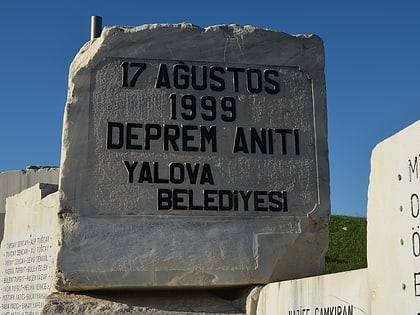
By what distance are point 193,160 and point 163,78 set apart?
566mm

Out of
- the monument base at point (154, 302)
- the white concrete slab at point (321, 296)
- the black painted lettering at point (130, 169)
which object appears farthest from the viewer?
the black painted lettering at point (130, 169)

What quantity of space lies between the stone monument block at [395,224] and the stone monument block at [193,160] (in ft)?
5.07

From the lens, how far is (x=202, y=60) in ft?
15.5

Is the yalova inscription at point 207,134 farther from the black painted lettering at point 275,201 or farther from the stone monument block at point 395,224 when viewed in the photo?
the stone monument block at point 395,224

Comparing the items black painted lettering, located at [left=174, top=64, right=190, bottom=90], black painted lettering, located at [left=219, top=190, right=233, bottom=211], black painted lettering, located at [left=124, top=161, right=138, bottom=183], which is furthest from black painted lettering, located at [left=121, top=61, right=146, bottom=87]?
black painted lettering, located at [left=219, top=190, right=233, bottom=211]

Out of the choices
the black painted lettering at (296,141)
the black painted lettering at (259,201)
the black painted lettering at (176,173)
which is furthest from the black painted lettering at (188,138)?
the black painted lettering at (296,141)

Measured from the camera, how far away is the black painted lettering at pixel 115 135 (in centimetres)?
450

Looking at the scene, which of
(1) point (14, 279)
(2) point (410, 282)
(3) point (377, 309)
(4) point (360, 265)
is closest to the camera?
(2) point (410, 282)

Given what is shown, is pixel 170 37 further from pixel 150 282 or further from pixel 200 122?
pixel 150 282

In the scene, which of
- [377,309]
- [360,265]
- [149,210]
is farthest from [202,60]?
[360,265]

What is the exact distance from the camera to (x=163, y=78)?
464 cm

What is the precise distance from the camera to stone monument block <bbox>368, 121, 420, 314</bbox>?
2.65 metres

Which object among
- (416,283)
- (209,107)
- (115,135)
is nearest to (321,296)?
(416,283)

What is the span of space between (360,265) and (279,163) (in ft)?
31.5
